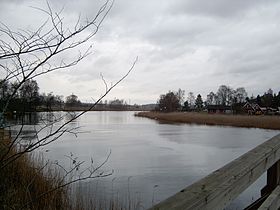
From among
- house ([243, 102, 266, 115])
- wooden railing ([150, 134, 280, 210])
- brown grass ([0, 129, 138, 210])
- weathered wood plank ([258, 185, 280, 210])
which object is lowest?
brown grass ([0, 129, 138, 210])

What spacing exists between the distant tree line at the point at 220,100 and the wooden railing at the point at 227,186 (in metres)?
69.2

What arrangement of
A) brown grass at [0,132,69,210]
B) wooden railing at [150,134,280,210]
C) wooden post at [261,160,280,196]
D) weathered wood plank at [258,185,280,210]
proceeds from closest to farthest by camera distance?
wooden railing at [150,134,280,210], weathered wood plank at [258,185,280,210], wooden post at [261,160,280,196], brown grass at [0,132,69,210]

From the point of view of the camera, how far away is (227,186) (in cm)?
126

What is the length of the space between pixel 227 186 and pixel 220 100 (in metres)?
96.8

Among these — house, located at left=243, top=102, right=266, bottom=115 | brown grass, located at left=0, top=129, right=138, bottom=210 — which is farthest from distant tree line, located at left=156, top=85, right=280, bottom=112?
brown grass, located at left=0, top=129, right=138, bottom=210

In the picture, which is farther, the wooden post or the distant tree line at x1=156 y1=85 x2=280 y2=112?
the distant tree line at x1=156 y1=85 x2=280 y2=112

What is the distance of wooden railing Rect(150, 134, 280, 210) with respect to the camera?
40.2 inches

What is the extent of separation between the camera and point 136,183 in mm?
7855

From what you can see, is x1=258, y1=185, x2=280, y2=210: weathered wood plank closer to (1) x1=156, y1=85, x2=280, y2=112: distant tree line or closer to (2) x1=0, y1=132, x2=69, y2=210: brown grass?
(2) x1=0, y1=132, x2=69, y2=210: brown grass

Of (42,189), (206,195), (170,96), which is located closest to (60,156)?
(42,189)

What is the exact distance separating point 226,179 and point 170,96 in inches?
3277

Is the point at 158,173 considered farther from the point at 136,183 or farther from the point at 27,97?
the point at 27,97

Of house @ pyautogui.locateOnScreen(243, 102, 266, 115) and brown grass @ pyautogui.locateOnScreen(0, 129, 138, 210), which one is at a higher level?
house @ pyautogui.locateOnScreen(243, 102, 266, 115)

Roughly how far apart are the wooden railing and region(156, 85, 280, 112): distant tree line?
69.2 meters
